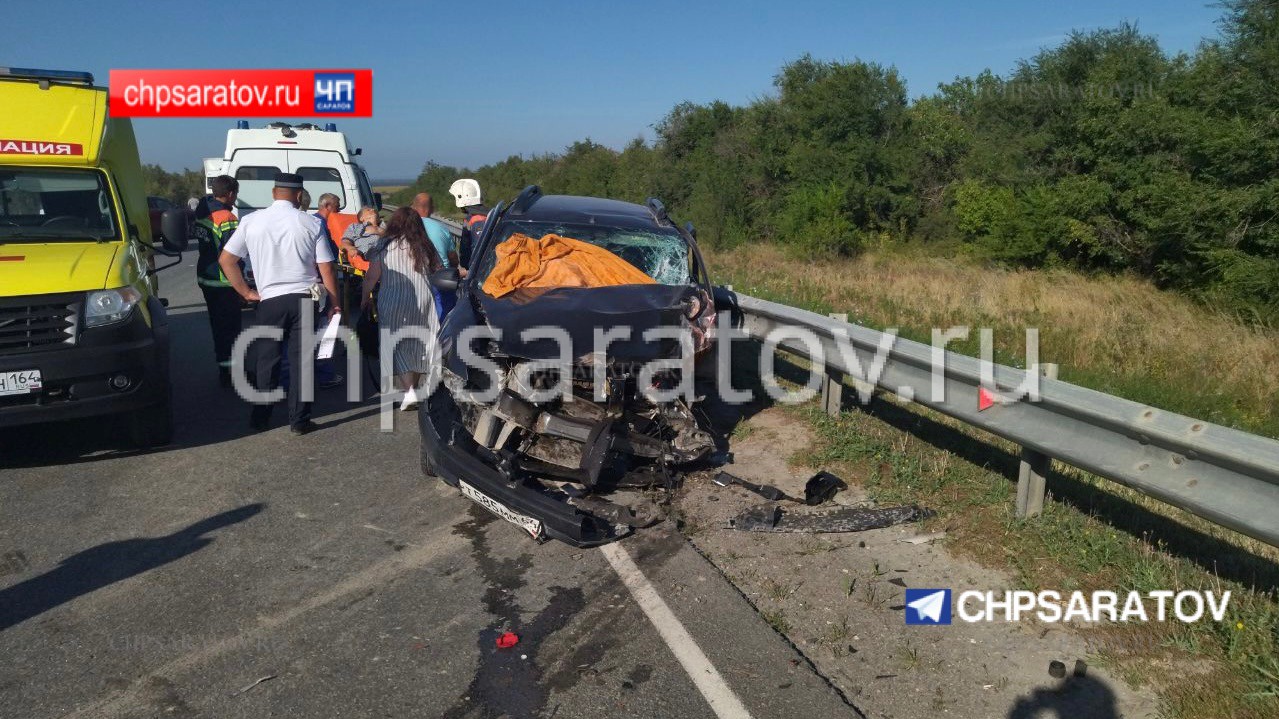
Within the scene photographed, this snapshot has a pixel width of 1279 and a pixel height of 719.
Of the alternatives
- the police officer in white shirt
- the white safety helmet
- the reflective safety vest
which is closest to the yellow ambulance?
the reflective safety vest

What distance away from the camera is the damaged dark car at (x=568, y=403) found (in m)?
5.30

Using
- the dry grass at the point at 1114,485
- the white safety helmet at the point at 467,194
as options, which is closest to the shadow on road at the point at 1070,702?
the dry grass at the point at 1114,485

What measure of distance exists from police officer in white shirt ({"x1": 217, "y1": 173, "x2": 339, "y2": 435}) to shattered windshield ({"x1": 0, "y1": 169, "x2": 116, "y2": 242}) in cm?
112

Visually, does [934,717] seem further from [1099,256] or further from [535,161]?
[535,161]

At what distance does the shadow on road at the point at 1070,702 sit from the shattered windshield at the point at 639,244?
4.38m

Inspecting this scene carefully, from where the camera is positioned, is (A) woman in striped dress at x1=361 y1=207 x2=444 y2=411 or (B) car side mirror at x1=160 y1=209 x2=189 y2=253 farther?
(A) woman in striped dress at x1=361 y1=207 x2=444 y2=411

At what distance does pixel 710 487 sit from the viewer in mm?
6098

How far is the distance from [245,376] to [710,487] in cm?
508

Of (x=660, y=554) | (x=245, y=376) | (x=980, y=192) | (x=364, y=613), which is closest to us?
(x=364, y=613)

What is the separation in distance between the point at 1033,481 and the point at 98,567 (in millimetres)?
4900

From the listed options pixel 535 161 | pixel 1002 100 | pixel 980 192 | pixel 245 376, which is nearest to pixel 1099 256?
pixel 980 192

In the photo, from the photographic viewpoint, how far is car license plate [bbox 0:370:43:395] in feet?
19.7

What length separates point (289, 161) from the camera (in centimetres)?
1341

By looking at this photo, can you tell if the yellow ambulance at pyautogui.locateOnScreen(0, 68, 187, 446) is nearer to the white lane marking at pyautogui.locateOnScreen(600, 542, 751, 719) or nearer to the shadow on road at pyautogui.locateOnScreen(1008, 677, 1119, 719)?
the white lane marking at pyautogui.locateOnScreen(600, 542, 751, 719)
